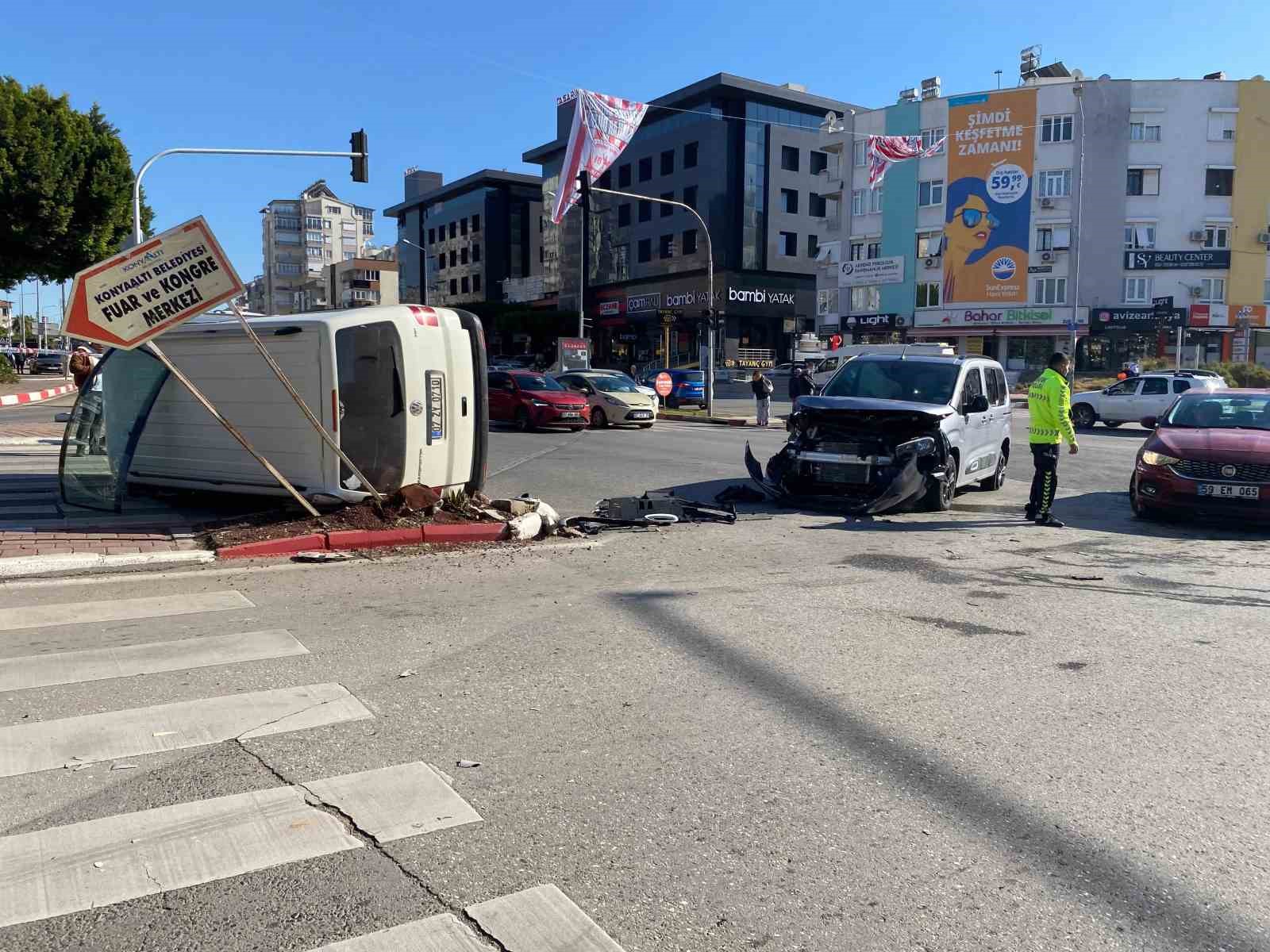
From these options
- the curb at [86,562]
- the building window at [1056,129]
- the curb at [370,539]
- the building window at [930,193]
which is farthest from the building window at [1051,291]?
the curb at [86,562]

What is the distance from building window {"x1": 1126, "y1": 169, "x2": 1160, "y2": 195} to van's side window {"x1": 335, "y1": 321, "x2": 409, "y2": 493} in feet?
174

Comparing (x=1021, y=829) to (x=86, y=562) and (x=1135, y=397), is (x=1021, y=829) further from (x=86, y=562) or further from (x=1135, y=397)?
(x=1135, y=397)

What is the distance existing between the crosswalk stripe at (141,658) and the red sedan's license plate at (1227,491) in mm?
9264

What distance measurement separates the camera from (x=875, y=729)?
4.54m

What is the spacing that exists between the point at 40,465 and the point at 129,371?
5.68m

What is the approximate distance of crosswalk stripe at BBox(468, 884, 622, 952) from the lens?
9.16ft

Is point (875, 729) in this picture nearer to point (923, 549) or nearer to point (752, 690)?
point (752, 690)

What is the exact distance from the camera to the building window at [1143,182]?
52188 mm

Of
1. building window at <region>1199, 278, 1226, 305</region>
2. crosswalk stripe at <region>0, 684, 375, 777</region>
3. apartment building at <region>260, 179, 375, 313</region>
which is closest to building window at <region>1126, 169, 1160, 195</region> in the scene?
building window at <region>1199, 278, 1226, 305</region>

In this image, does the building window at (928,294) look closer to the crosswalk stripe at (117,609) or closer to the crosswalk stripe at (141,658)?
the crosswalk stripe at (117,609)

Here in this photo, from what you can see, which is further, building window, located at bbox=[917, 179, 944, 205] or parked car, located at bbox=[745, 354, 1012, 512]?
building window, located at bbox=[917, 179, 944, 205]

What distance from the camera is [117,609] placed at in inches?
262

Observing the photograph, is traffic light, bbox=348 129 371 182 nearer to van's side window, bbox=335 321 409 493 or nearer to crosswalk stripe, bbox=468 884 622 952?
van's side window, bbox=335 321 409 493

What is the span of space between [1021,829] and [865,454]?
8194mm
